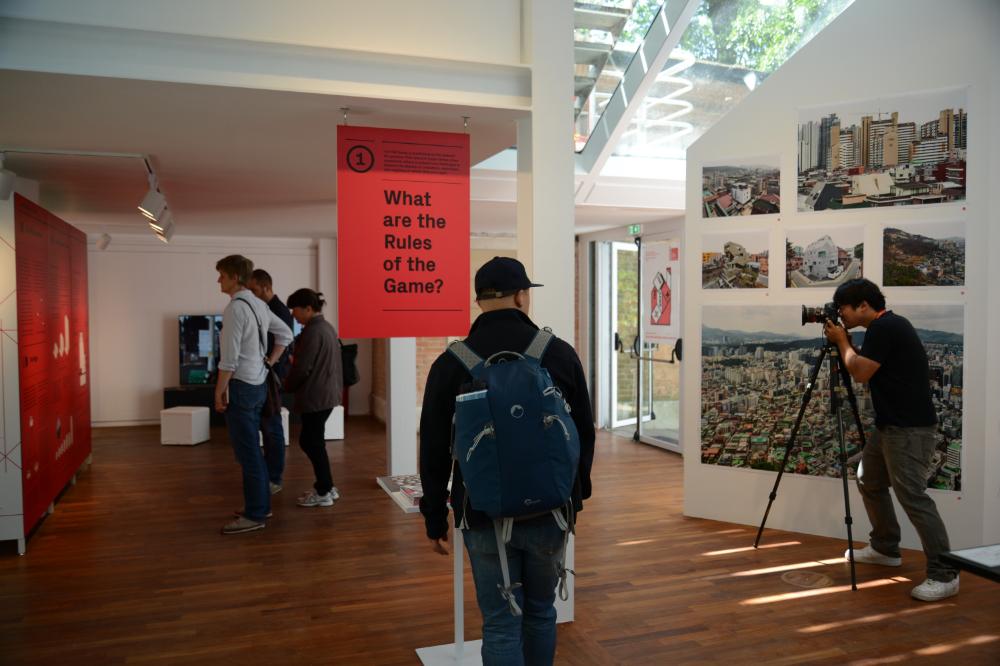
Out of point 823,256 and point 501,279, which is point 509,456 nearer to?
point 501,279

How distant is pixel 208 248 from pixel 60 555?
6646mm

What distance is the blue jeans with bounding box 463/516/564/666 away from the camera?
2.46m

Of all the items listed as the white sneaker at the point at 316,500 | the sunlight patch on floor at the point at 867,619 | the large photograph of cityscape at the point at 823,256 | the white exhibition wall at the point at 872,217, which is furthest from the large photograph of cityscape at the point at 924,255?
the white sneaker at the point at 316,500

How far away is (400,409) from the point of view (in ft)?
22.9

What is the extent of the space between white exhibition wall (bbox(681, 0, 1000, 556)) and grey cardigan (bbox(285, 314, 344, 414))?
2.72 m

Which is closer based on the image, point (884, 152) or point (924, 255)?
point (924, 255)

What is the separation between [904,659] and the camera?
345cm

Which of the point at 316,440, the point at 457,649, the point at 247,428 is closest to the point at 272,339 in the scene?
the point at 316,440

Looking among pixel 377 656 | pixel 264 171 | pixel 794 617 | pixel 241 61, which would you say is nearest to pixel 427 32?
pixel 241 61

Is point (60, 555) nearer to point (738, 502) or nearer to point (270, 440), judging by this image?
point (270, 440)

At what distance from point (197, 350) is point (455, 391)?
918 centimetres

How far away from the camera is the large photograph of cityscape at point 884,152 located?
4812 millimetres

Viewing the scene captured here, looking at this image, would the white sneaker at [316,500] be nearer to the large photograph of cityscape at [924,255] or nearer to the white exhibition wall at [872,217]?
the white exhibition wall at [872,217]

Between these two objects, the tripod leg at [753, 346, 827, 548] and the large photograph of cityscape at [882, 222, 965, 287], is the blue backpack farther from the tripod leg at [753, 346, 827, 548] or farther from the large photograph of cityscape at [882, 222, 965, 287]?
the large photograph of cityscape at [882, 222, 965, 287]
